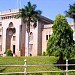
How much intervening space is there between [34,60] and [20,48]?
20.2 meters

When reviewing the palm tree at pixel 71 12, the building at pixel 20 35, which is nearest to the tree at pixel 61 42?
the palm tree at pixel 71 12

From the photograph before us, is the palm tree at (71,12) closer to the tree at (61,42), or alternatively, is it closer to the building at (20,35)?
the tree at (61,42)

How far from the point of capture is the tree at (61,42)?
93.9 feet

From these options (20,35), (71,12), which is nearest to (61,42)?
(71,12)

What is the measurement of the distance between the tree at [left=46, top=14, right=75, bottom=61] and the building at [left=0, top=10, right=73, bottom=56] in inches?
873

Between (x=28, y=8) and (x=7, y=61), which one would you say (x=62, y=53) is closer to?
(x=7, y=61)

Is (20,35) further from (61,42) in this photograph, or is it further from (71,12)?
(61,42)

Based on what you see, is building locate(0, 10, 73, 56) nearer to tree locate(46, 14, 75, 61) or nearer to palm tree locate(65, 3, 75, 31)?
palm tree locate(65, 3, 75, 31)

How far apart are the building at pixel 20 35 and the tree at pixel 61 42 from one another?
2218 centimetres

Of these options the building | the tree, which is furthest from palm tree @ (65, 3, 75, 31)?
the building

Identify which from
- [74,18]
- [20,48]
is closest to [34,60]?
[74,18]

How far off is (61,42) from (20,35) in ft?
79.7

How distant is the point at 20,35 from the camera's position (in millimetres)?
52500

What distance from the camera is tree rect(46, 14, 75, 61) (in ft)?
93.9
